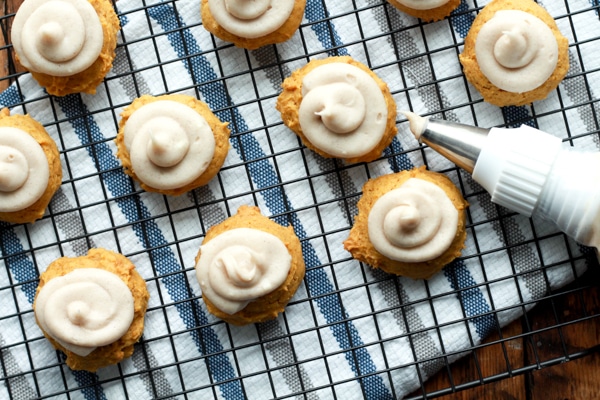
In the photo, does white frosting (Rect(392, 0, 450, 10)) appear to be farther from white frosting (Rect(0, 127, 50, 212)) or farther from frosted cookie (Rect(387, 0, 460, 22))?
white frosting (Rect(0, 127, 50, 212))

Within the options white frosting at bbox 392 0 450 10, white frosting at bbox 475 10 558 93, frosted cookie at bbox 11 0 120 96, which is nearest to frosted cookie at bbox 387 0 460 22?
white frosting at bbox 392 0 450 10

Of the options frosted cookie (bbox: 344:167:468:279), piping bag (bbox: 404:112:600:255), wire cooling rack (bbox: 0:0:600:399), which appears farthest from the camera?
wire cooling rack (bbox: 0:0:600:399)

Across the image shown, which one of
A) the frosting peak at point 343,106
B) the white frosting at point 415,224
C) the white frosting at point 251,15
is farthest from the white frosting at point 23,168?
the white frosting at point 415,224

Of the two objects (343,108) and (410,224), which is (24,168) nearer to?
(343,108)

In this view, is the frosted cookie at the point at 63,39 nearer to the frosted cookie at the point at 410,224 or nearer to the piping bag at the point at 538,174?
the frosted cookie at the point at 410,224

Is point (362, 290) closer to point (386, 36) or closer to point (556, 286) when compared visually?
point (556, 286)

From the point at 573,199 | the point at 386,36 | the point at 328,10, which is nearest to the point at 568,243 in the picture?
the point at 573,199
